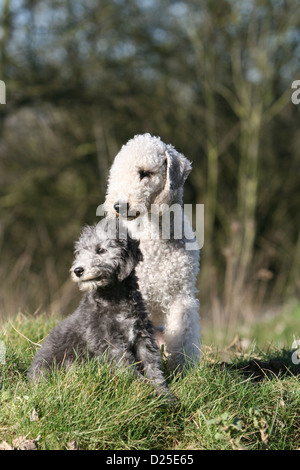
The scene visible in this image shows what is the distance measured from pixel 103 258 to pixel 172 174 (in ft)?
3.30

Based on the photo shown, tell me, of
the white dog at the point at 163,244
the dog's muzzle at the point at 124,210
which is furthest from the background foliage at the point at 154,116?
the dog's muzzle at the point at 124,210

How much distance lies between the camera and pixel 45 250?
13.6m

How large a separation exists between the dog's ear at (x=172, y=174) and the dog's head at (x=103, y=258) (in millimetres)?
581

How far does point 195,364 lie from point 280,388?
616 millimetres

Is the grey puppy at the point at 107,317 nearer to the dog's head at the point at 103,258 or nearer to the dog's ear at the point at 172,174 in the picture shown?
the dog's head at the point at 103,258

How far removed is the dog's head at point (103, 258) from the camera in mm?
→ 3756

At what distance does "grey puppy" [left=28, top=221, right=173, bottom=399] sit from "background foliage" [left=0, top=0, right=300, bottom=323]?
292 inches

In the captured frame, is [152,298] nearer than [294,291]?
Yes

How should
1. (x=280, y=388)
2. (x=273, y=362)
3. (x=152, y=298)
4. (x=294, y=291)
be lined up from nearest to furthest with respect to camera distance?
(x=280, y=388), (x=152, y=298), (x=273, y=362), (x=294, y=291)

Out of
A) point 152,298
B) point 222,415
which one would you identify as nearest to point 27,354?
point 152,298

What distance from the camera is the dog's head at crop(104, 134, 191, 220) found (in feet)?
14.0

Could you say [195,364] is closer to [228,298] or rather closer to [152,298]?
[152,298]

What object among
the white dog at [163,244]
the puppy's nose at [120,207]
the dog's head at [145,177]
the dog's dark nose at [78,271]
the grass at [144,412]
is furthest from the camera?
the white dog at [163,244]

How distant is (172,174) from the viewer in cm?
444
